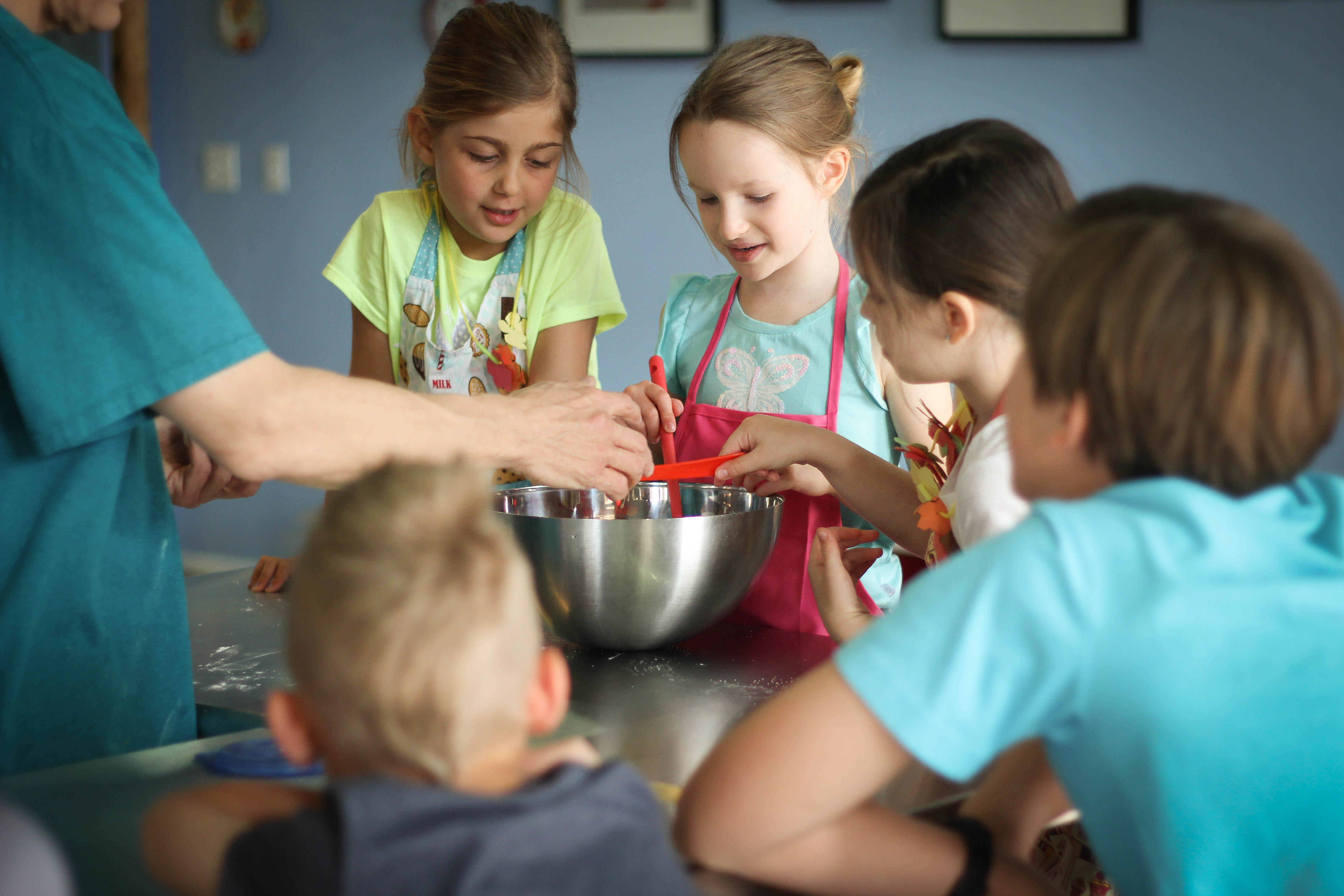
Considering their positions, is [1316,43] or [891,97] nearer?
[1316,43]

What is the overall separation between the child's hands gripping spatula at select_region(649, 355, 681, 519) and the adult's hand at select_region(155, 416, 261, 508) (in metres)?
0.46

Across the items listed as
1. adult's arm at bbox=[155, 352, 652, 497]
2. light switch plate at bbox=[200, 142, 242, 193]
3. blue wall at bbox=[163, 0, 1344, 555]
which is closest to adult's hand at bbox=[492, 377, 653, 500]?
adult's arm at bbox=[155, 352, 652, 497]

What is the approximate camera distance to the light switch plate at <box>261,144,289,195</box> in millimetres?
3281

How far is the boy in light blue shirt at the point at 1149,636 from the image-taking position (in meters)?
0.56

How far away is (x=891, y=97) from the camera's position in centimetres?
276

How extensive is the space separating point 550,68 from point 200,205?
2.30 metres

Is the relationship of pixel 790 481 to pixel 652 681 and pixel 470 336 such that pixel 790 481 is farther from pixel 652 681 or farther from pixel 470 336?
pixel 470 336

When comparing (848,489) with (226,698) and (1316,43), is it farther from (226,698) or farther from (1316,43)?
(1316,43)

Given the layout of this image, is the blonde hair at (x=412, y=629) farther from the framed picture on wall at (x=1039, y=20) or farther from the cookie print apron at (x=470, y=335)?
the framed picture on wall at (x=1039, y=20)

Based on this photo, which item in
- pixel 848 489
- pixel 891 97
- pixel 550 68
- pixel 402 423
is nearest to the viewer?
pixel 402 423

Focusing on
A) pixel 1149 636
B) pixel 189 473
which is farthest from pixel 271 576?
pixel 1149 636

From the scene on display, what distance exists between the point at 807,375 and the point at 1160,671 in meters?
0.96

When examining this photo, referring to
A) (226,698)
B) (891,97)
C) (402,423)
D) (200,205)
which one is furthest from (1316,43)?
(200,205)

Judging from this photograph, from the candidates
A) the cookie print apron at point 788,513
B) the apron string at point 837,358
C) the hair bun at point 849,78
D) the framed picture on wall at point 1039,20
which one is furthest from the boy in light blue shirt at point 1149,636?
the framed picture on wall at point 1039,20
